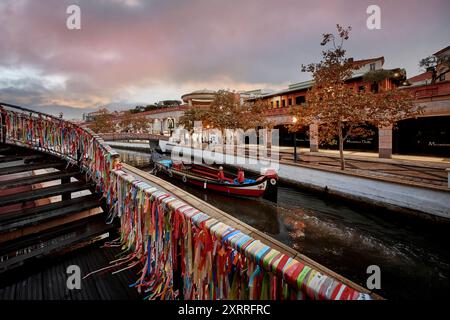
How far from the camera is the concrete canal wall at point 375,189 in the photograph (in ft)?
31.6

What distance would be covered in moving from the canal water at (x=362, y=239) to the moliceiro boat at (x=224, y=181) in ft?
2.63

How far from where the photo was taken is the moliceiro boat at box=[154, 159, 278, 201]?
520 inches

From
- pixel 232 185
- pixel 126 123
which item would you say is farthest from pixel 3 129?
pixel 126 123

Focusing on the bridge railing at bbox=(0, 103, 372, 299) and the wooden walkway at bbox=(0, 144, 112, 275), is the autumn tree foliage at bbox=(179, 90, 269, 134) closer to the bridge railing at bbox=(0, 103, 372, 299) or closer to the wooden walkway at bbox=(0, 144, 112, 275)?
the wooden walkway at bbox=(0, 144, 112, 275)

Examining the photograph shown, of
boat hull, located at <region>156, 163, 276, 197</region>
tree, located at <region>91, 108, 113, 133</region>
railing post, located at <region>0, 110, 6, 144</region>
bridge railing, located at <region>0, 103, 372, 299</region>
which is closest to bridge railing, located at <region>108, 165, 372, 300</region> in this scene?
bridge railing, located at <region>0, 103, 372, 299</region>

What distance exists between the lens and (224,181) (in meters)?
15.1

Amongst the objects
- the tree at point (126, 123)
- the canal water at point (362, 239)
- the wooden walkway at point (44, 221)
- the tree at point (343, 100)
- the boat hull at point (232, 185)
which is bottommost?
the canal water at point (362, 239)

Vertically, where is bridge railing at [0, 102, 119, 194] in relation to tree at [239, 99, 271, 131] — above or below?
below

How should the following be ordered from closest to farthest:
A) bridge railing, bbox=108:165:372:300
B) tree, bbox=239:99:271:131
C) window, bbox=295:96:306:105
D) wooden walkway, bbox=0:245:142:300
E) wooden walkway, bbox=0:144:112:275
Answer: bridge railing, bbox=108:165:372:300, wooden walkway, bbox=0:245:142:300, wooden walkway, bbox=0:144:112:275, tree, bbox=239:99:271:131, window, bbox=295:96:306:105

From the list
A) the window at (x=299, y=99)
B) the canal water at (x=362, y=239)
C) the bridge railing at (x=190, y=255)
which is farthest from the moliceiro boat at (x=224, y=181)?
the window at (x=299, y=99)

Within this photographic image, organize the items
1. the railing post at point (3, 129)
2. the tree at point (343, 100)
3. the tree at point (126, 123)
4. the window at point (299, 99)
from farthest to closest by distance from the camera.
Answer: the tree at point (126, 123) → the window at point (299, 99) → the tree at point (343, 100) → the railing post at point (3, 129)

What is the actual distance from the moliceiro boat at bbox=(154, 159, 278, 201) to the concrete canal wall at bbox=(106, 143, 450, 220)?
2.85 metres

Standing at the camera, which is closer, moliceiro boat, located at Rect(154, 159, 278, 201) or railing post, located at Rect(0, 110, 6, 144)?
railing post, located at Rect(0, 110, 6, 144)

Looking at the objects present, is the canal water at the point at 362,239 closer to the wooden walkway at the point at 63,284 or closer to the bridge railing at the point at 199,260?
the bridge railing at the point at 199,260
